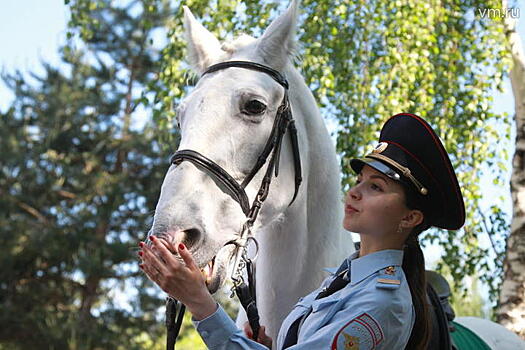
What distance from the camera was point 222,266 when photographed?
2.11 meters

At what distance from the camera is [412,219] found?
66.1 inches

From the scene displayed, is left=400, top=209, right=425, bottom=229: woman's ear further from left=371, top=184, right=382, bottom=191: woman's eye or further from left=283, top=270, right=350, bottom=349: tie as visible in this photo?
left=283, top=270, right=350, bottom=349: tie

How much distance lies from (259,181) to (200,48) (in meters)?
0.75

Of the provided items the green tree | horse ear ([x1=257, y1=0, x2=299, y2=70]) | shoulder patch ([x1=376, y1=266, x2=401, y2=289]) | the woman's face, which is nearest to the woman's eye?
the woman's face

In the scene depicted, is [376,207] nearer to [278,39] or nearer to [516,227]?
[278,39]

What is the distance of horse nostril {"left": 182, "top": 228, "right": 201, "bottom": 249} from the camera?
1.98 meters

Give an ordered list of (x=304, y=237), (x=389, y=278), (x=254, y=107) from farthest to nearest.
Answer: (x=304, y=237) → (x=254, y=107) → (x=389, y=278)

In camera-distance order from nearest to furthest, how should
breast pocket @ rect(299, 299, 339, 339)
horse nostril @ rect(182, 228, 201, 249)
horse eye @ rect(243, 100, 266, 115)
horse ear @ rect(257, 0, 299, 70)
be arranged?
breast pocket @ rect(299, 299, 339, 339) → horse nostril @ rect(182, 228, 201, 249) → horse eye @ rect(243, 100, 266, 115) → horse ear @ rect(257, 0, 299, 70)

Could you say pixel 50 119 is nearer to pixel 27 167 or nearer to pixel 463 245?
pixel 27 167

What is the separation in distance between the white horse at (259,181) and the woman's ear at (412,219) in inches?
26.8

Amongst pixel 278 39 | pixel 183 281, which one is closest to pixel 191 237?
pixel 183 281

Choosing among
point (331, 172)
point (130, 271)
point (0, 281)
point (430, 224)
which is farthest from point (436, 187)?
point (0, 281)
